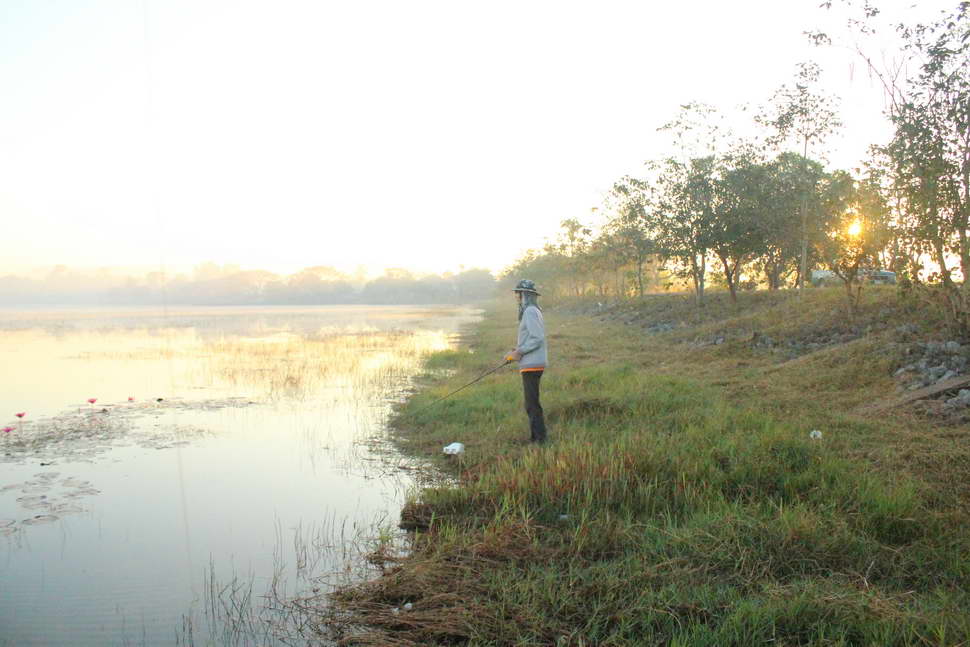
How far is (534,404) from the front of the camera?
7.93 m

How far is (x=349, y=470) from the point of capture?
7910 mm

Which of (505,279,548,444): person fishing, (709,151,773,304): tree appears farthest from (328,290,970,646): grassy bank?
(709,151,773,304): tree

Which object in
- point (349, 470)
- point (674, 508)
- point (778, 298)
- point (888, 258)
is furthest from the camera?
point (778, 298)

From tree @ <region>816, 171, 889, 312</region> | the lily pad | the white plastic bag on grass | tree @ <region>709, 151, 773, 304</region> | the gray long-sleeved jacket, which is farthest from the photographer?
tree @ <region>709, 151, 773, 304</region>

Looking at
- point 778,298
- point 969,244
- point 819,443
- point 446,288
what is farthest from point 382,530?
point 446,288

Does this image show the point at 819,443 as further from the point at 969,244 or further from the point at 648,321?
the point at 648,321

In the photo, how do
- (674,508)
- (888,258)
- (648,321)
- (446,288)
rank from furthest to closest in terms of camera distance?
(446,288)
(648,321)
(888,258)
(674,508)

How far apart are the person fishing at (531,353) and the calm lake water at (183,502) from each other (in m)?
1.69

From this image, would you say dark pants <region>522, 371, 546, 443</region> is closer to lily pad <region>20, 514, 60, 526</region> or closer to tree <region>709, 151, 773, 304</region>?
lily pad <region>20, 514, 60, 526</region>

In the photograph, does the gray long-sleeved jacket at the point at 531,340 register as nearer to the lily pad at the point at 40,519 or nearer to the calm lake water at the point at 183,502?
the calm lake water at the point at 183,502

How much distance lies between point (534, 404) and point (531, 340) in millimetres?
812

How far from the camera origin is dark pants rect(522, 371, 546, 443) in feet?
25.8

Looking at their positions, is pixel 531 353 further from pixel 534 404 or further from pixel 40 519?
pixel 40 519

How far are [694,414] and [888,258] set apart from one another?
286 inches
